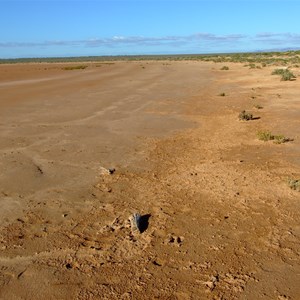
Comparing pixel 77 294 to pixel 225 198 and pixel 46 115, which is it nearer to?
pixel 225 198

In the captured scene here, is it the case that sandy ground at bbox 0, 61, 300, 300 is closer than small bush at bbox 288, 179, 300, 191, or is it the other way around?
sandy ground at bbox 0, 61, 300, 300

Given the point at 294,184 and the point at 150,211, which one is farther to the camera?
the point at 294,184

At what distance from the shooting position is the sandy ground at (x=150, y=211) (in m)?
4.52

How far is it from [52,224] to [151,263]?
6.04 ft

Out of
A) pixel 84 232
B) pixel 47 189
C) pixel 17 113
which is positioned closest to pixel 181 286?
pixel 84 232

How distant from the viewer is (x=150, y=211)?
631 cm

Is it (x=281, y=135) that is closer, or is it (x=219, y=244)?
(x=219, y=244)

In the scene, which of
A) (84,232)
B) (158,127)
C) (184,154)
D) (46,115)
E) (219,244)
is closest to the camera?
(219,244)

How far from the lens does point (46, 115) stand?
50.9 feet

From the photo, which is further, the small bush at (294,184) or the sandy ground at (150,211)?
the small bush at (294,184)

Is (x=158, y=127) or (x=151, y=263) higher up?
(x=151, y=263)

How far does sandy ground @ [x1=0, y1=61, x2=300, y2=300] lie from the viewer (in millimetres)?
4516

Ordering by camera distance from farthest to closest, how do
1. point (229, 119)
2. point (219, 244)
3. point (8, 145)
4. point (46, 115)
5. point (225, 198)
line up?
1. point (46, 115)
2. point (229, 119)
3. point (8, 145)
4. point (225, 198)
5. point (219, 244)

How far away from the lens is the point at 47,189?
7.37m
